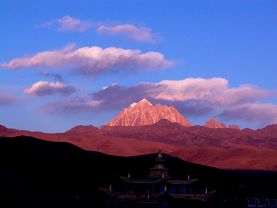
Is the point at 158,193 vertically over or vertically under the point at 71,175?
under

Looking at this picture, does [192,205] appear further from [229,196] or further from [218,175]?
[218,175]

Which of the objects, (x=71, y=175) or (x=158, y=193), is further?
(x=71, y=175)

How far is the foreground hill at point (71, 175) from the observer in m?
89.2

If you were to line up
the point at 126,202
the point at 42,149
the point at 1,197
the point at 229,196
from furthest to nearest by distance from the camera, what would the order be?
the point at 42,149, the point at 229,196, the point at 1,197, the point at 126,202

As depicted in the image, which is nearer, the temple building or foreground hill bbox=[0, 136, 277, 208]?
the temple building

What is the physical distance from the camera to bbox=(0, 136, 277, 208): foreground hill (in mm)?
89250

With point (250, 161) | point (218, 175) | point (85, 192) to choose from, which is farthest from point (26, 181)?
point (250, 161)

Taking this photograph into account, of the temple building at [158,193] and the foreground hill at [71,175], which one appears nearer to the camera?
the temple building at [158,193]

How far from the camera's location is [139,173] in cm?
Answer: 11344

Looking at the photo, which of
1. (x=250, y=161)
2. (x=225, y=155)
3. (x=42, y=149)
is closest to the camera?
(x=42, y=149)

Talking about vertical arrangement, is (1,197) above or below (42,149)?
below

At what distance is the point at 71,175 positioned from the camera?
110 m

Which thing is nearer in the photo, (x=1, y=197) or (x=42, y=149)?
(x=1, y=197)

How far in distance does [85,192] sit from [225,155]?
9493cm
